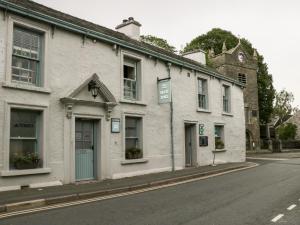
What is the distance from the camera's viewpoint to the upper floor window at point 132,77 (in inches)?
628

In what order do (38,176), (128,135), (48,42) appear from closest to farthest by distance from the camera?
1. (38,176)
2. (48,42)
3. (128,135)

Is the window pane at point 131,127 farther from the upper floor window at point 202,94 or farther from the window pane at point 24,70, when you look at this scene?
the upper floor window at point 202,94

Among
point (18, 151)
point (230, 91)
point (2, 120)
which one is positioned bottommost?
point (18, 151)

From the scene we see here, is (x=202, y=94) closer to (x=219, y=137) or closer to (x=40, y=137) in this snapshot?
(x=219, y=137)

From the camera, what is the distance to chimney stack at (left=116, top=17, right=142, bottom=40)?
1977cm

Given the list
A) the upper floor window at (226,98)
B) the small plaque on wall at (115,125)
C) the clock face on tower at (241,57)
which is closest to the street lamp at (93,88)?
the small plaque on wall at (115,125)

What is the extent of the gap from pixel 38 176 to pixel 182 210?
555cm

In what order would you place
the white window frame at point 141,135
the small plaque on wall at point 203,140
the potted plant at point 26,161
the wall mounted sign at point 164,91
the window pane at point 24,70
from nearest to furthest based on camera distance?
the potted plant at point 26,161
the window pane at point 24,70
the white window frame at point 141,135
the wall mounted sign at point 164,91
the small plaque on wall at point 203,140

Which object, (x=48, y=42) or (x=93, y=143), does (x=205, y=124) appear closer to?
(x=93, y=143)

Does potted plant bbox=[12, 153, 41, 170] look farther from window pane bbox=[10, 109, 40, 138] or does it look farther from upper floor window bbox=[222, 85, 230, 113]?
upper floor window bbox=[222, 85, 230, 113]

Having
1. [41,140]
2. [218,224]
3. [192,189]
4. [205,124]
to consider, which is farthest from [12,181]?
[205,124]

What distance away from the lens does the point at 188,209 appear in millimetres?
8266

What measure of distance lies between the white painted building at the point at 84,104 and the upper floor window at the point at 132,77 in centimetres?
5

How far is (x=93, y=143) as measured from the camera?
14008 mm
